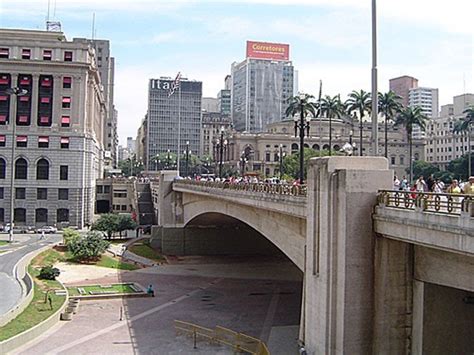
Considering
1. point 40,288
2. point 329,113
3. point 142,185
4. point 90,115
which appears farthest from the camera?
point 142,185

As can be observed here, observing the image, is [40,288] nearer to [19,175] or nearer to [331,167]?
[331,167]

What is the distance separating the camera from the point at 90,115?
102 meters

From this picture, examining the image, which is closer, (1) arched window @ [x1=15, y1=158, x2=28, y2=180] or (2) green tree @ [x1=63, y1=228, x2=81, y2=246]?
(2) green tree @ [x1=63, y1=228, x2=81, y2=246]

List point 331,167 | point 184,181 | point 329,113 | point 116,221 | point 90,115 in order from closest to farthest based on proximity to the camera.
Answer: point 331,167 < point 184,181 < point 329,113 < point 116,221 < point 90,115

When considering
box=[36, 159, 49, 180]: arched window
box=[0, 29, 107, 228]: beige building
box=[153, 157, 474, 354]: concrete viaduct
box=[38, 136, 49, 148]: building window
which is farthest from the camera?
box=[36, 159, 49, 180]: arched window

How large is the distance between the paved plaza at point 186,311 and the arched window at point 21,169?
3741cm

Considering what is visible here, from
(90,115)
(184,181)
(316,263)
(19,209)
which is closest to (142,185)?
(90,115)

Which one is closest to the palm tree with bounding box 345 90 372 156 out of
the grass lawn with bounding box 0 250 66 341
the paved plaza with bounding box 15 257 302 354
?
the paved plaza with bounding box 15 257 302 354

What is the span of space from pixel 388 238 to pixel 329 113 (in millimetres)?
57902

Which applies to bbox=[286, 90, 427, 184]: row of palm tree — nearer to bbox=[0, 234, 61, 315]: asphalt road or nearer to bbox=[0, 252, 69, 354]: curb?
bbox=[0, 234, 61, 315]: asphalt road

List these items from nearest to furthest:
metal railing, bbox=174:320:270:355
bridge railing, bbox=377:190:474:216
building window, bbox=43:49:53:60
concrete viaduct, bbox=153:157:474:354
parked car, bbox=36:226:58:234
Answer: bridge railing, bbox=377:190:474:216, concrete viaduct, bbox=153:157:474:354, metal railing, bbox=174:320:270:355, parked car, bbox=36:226:58:234, building window, bbox=43:49:53:60

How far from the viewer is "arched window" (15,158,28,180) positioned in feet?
300

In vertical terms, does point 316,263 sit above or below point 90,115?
below

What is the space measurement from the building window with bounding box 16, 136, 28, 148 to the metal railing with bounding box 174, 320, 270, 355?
6167 centimetres
